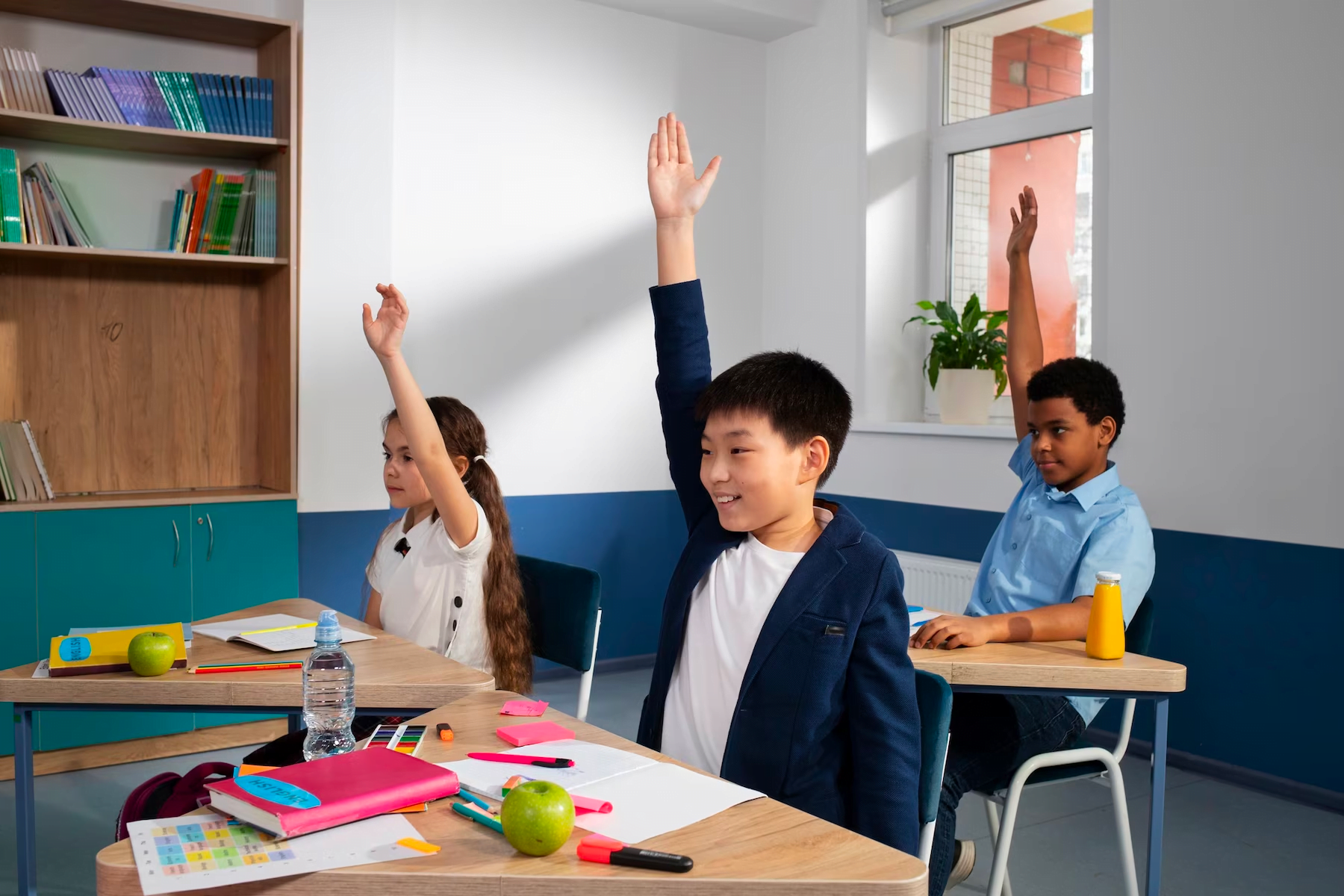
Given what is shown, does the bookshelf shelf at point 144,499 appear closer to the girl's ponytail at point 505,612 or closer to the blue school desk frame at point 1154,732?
the girl's ponytail at point 505,612

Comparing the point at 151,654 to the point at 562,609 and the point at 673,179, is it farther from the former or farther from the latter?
the point at 673,179

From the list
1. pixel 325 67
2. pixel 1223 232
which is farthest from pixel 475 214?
pixel 1223 232

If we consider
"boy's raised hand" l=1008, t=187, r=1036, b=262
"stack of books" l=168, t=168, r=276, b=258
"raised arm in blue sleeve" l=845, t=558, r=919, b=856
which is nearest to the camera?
"raised arm in blue sleeve" l=845, t=558, r=919, b=856

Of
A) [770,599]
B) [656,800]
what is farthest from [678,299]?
[656,800]

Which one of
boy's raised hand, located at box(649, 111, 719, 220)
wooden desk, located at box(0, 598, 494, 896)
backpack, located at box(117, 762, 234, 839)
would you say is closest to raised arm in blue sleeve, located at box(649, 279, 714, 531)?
boy's raised hand, located at box(649, 111, 719, 220)

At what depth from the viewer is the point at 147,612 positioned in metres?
3.54

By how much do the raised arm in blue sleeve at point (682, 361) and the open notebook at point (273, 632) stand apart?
81 cm

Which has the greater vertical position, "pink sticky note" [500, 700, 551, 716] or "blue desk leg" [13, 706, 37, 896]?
"pink sticky note" [500, 700, 551, 716]

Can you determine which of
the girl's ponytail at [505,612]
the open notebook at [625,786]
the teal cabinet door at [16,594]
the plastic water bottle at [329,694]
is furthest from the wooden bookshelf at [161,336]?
the open notebook at [625,786]

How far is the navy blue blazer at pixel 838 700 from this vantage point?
145 cm

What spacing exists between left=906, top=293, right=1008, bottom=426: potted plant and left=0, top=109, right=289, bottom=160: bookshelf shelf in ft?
8.25

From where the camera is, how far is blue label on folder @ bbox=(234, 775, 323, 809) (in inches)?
44.9

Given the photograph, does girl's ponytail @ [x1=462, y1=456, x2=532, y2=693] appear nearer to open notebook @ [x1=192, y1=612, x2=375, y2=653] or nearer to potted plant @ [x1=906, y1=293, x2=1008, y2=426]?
open notebook @ [x1=192, y1=612, x2=375, y2=653]

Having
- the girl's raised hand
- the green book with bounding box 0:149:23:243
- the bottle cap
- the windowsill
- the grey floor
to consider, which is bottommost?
the grey floor
